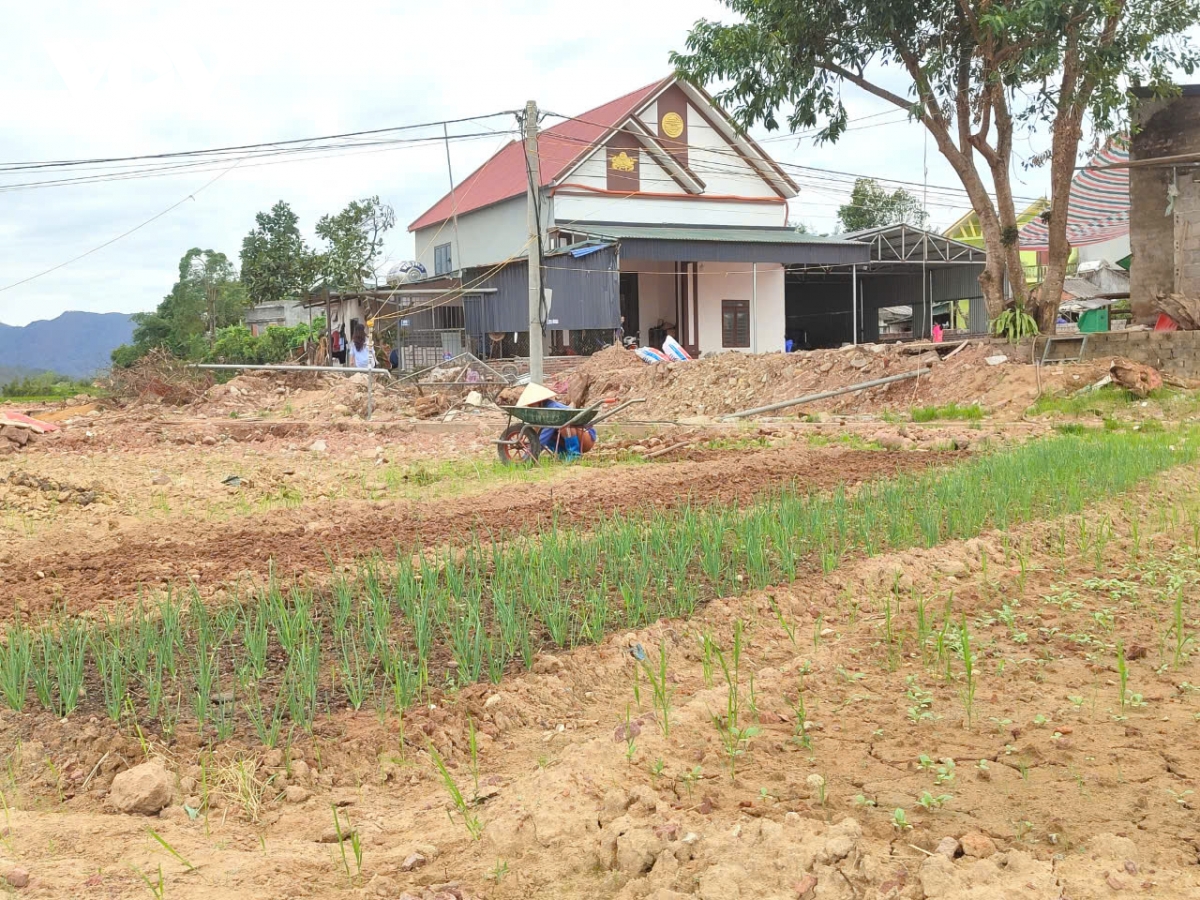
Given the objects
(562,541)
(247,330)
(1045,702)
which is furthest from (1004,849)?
(247,330)

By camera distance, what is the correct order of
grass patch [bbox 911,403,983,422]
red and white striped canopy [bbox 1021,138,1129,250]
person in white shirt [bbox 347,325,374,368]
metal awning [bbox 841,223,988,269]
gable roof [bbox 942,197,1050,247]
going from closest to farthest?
grass patch [bbox 911,403,983,422] < person in white shirt [bbox 347,325,374,368] < red and white striped canopy [bbox 1021,138,1129,250] < metal awning [bbox 841,223,988,269] < gable roof [bbox 942,197,1050,247]

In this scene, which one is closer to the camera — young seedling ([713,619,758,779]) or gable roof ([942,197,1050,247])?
young seedling ([713,619,758,779])

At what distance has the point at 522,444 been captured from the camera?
434 inches

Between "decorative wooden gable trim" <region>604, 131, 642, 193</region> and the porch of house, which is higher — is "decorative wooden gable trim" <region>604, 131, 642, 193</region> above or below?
above

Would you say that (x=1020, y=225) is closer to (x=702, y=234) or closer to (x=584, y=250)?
(x=702, y=234)

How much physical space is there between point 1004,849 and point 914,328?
30.9 metres

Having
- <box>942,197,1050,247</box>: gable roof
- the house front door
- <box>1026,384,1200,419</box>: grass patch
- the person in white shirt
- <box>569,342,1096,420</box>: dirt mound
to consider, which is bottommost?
<box>1026,384,1200,419</box>: grass patch

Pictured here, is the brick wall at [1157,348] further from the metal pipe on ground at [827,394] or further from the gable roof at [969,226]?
the gable roof at [969,226]

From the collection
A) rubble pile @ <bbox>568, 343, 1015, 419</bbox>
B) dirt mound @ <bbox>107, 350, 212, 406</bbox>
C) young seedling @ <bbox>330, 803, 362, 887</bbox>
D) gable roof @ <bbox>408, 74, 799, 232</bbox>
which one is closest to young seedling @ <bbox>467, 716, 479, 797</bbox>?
young seedling @ <bbox>330, 803, 362, 887</bbox>

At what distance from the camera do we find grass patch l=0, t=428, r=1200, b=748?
3.78m

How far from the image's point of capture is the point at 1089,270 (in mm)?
29781

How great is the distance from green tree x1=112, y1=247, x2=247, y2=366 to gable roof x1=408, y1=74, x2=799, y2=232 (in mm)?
10335

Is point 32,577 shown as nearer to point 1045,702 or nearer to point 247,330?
point 1045,702

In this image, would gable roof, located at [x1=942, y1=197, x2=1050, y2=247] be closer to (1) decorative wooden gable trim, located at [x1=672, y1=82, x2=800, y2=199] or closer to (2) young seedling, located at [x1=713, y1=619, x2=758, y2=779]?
(1) decorative wooden gable trim, located at [x1=672, y1=82, x2=800, y2=199]
